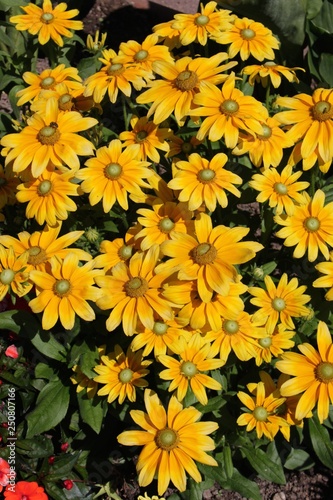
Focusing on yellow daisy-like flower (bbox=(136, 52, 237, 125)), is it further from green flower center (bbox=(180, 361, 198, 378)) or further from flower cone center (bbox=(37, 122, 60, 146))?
green flower center (bbox=(180, 361, 198, 378))

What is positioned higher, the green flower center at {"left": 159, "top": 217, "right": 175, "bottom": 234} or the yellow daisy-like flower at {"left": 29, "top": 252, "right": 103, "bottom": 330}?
the green flower center at {"left": 159, "top": 217, "right": 175, "bottom": 234}

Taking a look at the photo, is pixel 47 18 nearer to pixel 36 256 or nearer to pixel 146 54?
pixel 146 54

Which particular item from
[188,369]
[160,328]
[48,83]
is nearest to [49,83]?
[48,83]

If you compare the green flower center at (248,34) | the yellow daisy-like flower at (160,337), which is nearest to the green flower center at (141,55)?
the green flower center at (248,34)

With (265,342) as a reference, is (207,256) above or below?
above

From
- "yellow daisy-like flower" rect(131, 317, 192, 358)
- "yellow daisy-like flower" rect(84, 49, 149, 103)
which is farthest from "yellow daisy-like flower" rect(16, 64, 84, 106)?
"yellow daisy-like flower" rect(131, 317, 192, 358)

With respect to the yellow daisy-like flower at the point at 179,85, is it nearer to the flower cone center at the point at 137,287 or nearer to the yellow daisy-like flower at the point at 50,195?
the yellow daisy-like flower at the point at 50,195
